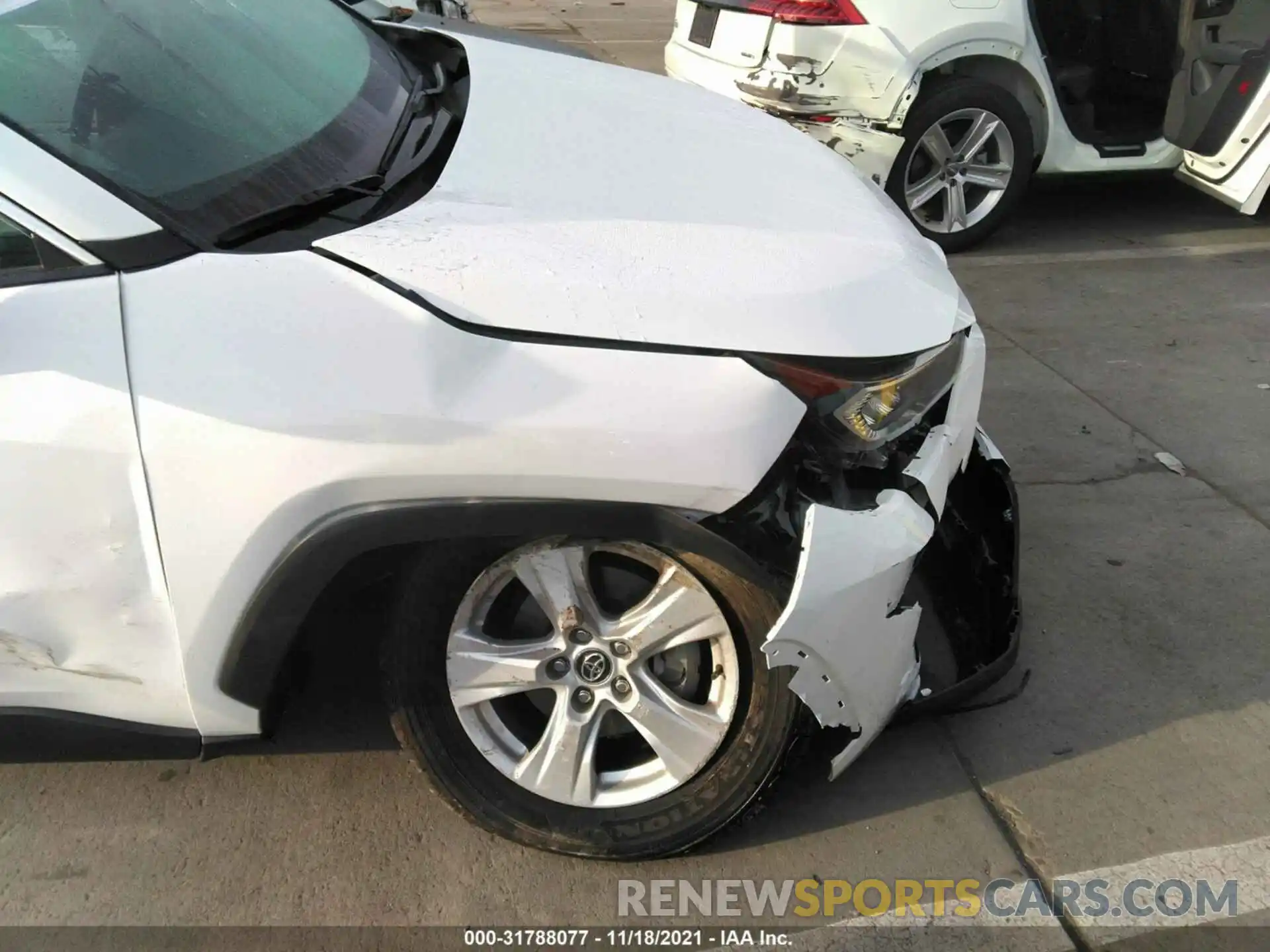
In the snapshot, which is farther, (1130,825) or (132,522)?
(1130,825)

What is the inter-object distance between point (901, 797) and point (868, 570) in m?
0.78

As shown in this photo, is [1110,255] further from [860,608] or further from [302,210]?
[302,210]

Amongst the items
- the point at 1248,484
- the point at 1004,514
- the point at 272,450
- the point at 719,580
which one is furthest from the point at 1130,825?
the point at 272,450

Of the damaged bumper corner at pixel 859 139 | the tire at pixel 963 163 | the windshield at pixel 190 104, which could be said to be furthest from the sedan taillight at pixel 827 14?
the windshield at pixel 190 104

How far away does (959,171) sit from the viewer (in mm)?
5141

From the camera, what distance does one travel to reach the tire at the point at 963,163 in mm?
4945

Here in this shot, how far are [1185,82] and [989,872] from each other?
4.46 m

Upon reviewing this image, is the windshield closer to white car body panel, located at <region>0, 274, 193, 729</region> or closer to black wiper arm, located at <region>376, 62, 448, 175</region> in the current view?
black wiper arm, located at <region>376, 62, 448, 175</region>

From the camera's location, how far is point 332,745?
2471 mm

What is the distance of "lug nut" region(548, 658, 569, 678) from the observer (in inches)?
80.8

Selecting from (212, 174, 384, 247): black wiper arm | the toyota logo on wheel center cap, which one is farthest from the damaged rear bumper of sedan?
(212, 174, 384, 247): black wiper arm

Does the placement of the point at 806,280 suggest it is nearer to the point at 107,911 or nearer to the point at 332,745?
the point at 332,745

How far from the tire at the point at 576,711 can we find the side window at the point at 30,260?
77cm

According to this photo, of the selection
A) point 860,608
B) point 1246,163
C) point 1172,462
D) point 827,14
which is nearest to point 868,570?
point 860,608
